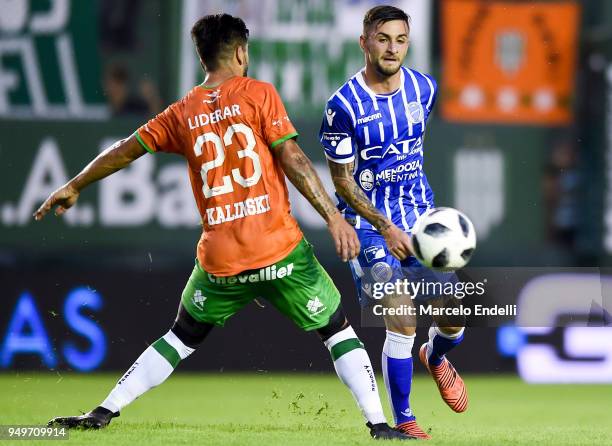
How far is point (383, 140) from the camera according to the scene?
686cm

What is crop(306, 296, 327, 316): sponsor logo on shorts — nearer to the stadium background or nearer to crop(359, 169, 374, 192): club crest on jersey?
crop(359, 169, 374, 192): club crest on jersey

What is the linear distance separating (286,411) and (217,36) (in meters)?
2.88

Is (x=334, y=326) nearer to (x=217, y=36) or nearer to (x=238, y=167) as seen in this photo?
(x=238, y=167)

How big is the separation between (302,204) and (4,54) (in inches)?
92.7

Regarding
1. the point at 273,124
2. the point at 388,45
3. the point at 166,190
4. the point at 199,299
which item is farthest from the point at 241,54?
the point at 166,190

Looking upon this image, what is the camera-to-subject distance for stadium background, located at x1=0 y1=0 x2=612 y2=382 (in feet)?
32.9

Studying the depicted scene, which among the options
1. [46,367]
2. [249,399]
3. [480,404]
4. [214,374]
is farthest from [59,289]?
[480,404]

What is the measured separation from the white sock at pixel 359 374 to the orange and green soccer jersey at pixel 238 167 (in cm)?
49

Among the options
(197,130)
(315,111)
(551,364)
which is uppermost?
(197,130)

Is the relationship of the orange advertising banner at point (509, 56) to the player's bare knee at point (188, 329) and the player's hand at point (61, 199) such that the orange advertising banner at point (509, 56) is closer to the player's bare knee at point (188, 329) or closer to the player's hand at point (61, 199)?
the player's bare knee at point (188, 329)

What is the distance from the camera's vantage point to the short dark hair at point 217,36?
6.17m

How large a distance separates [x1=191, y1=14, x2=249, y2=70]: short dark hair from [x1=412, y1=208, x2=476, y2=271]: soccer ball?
1204mm

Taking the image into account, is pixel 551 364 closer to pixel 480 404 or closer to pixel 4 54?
pixel 480 404

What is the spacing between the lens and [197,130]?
616 centimetres
